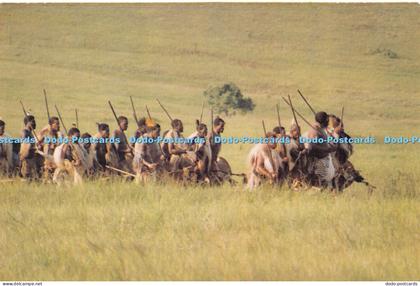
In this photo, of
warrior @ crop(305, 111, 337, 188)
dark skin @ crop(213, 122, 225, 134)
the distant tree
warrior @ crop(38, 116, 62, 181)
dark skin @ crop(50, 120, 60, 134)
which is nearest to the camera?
warrior @ crop(305, 111, 337, 188)

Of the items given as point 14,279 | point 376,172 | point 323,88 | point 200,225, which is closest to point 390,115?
point 323,88

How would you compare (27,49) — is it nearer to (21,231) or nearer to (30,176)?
(30,176)

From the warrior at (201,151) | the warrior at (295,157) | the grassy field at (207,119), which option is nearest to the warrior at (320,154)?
the warrior at (295,157)

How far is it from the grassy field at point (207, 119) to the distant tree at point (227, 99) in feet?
1.95

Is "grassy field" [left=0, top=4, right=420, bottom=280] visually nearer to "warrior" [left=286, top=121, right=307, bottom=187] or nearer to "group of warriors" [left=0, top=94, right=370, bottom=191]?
"group of warriors" [left=0, top=94, right=370, bottom=191]

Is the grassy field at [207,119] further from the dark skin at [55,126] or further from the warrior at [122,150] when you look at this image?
the warrior at [122,150]

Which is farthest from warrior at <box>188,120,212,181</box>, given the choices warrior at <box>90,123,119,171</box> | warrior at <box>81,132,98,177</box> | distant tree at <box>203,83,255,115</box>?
distant tree at <box>203,83,255,115</box>

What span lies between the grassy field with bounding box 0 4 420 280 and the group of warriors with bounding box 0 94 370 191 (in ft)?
2.57

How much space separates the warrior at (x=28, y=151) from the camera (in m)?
19.1

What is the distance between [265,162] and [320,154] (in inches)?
41.8

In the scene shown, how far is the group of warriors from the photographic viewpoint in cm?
1738

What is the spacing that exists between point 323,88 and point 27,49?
1182cm

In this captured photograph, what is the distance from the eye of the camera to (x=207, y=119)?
3459cm

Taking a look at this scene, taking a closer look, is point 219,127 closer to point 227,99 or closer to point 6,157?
point 6,157
